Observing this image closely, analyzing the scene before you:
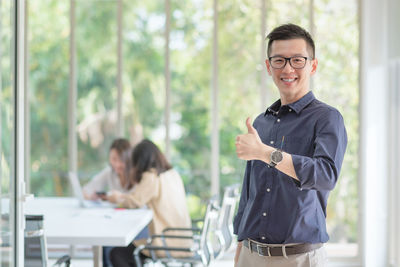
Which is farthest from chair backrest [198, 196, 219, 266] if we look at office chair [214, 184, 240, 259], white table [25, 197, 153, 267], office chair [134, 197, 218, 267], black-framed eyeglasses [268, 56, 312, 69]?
black-framed eyeglasses [268, 56, 312, 69]

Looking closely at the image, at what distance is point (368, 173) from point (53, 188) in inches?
129

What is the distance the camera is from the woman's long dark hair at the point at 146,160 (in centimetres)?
480

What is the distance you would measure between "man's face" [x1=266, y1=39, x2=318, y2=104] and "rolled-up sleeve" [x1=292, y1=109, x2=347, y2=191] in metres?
0.15

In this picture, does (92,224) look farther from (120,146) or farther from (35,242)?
(120,146)

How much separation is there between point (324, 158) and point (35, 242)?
161 cm

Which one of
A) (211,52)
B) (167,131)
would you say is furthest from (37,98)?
(211,52)

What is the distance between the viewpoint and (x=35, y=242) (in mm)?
2930

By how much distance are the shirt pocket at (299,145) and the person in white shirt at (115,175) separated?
3.24m

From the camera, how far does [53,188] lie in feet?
21.4

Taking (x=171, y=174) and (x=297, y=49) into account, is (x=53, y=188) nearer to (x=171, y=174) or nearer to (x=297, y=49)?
(x=171, y=174)

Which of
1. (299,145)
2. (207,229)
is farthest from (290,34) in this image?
(207,229)

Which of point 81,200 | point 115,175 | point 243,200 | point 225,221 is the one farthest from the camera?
point 115,175

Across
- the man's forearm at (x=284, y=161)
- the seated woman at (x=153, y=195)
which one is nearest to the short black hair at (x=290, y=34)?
the man's forearm at (x=284, y=161)

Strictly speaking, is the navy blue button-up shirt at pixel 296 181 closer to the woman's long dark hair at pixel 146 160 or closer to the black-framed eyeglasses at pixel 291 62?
the black-framed eyeglasses at pixel 291 62
